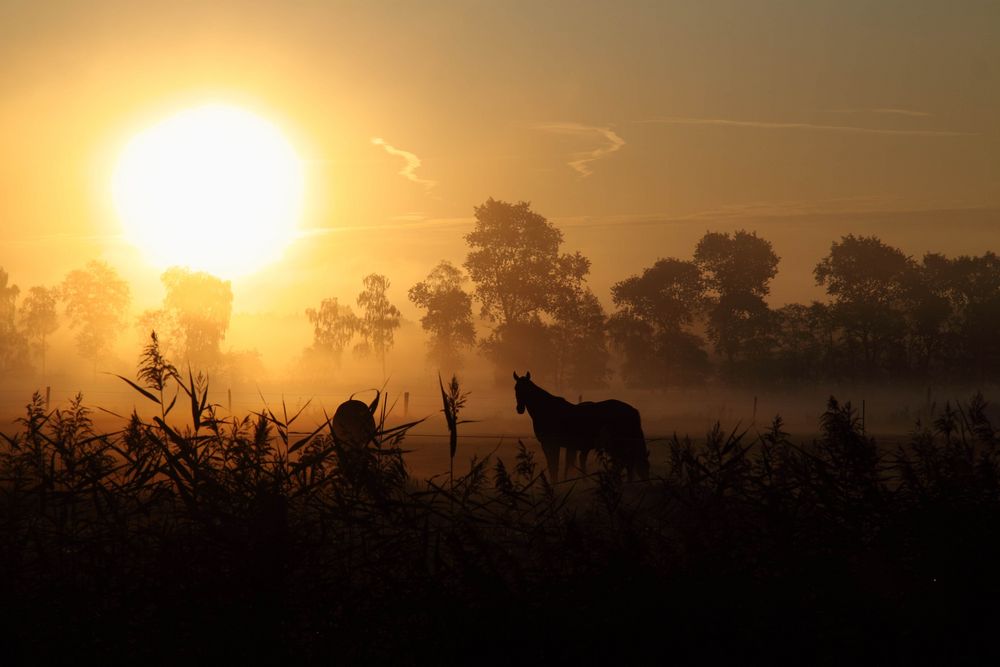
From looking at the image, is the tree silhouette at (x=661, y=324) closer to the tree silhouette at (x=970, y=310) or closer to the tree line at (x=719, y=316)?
the tree line at (x=719, y=316)

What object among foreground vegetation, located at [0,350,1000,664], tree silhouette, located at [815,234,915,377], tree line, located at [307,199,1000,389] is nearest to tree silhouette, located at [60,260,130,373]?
tree line, located at [307,199,1000,389]

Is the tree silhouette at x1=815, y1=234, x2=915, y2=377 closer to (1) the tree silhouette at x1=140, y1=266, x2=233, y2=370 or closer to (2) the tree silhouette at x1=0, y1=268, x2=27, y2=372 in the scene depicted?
(1) the tree silhouette at x1=140, y1=266, x2=233, y2=370

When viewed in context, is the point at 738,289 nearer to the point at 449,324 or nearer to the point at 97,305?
the point at 449,324

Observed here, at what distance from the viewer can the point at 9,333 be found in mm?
105812

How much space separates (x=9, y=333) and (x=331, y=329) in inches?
1382

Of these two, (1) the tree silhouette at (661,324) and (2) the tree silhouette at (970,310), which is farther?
(1) the tree silhouette at (661,324)

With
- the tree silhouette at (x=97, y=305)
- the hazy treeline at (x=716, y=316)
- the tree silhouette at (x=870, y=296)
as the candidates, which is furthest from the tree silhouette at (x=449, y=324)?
the tree silhouette at (x=97, y=305)

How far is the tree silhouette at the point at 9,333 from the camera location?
105562 mm

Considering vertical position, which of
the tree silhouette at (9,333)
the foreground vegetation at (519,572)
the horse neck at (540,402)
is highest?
the tree silhouette at (9,333)

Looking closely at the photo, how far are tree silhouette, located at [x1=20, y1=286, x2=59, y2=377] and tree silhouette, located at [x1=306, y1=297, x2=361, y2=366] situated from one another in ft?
94.1

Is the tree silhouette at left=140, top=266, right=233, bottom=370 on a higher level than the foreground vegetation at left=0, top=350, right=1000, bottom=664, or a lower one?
higher

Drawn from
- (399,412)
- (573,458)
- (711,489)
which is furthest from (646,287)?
(711,489)

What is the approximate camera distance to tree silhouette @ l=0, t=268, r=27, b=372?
346 feet

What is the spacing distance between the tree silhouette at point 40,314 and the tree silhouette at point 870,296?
8364 centimetres
